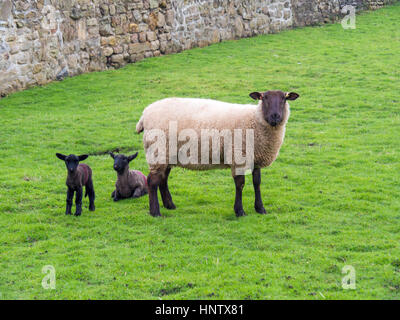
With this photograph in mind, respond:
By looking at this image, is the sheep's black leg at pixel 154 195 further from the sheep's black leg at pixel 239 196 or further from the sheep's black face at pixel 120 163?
the sheep's black leg at pixel 239 196

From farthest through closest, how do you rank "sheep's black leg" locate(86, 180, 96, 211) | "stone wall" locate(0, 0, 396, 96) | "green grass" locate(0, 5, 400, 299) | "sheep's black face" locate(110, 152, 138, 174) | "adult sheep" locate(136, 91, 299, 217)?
"stone wall" locate(0, 0, 396, 96) → "sheep's black face" locate(110, 152, 138, 174) → "sheep's black leg" locate(86, 180, 96, 211) → "adult sheep" locate(136, 91, 299, 217) → "green grass" locate(0, 5, 400, 299)

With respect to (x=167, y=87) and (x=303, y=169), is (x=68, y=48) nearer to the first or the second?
(x=167, y=87)

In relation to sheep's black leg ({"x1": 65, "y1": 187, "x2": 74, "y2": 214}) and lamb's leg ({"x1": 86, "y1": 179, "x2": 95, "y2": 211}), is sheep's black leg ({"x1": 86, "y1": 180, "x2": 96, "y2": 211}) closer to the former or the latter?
lamb's leg ({"x1": 86, "y1": 179, "x2": 95, "y2": 211})

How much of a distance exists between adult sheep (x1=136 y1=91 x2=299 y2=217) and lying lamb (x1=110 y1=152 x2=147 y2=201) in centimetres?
61

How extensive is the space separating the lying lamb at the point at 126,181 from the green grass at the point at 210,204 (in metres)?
0.17

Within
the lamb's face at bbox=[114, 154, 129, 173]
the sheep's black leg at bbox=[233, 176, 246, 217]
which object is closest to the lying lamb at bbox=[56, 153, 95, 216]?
the lamb's face at bbox=[114, 154, 129, 173]

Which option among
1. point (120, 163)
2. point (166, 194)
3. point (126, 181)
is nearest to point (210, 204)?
point (166, 194)

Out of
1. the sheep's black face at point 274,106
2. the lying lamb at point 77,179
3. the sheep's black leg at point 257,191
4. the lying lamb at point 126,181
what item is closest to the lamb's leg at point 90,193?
the lying lamb at point 77,179

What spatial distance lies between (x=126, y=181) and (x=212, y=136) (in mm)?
1809

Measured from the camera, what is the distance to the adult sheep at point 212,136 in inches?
333

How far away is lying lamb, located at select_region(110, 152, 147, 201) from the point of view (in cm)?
920

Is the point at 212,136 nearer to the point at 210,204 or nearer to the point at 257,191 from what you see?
the point at 257,191

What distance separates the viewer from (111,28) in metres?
18.6
